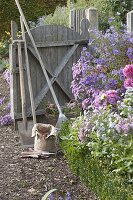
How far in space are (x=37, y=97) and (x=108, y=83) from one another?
→ 5.39 ft

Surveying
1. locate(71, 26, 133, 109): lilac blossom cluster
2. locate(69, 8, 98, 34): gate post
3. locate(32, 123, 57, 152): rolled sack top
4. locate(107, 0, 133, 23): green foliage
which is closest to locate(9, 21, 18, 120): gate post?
locate(71, 26, 133, 109): lilac blossom cluster

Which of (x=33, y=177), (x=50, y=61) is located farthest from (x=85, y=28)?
(x=33, y=177)

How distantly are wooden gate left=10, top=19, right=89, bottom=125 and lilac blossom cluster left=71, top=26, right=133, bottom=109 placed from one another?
825 millimetres

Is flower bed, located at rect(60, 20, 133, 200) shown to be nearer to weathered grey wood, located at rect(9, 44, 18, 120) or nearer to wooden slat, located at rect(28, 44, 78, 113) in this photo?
wooden slat, located at rect(28, 44, 78, 113)

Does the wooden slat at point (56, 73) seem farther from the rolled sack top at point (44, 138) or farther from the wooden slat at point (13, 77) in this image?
the rolled sack top at point (44, 138)

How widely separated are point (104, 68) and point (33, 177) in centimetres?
207

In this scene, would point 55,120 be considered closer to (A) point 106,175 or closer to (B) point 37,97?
(B) point 37,97

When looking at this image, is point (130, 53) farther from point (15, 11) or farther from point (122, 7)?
point (15, 11)

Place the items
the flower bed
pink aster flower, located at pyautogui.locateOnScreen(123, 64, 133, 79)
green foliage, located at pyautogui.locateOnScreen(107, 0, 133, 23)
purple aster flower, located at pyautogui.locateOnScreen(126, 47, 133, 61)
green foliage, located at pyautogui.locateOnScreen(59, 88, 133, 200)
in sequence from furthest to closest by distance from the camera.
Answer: green foliage, located at pyautogui.locateOnScreen(107, 0, 133, 23) < purple aster flower, located at pyautogui.locateOnScreen(126, 47, 133, 61) < pink aster flower, located at pyautogui.locateOnScreen(123, 64, 133, 79) < the flower bed < green foliage, located at pyautogui.locateOnScreen(59, 88, 133, 200)

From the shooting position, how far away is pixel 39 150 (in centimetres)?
679

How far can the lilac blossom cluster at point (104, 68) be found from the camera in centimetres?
709

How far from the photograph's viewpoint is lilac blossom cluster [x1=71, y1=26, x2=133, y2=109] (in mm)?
7086

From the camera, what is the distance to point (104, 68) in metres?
7.29

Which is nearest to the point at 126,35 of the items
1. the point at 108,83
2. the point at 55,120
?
the point at 108,83
